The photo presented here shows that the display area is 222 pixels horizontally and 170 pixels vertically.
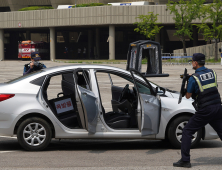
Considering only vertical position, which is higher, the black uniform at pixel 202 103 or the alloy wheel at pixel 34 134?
the black uniform at pixel 202 103

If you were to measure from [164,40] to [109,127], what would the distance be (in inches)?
2126

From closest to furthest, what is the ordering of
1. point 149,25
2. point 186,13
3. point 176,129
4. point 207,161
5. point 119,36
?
point 207,161, point 176,129, point 186,13, point 149,25, point 119,36

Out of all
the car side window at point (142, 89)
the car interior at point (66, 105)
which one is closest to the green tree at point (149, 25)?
the car interior at point (66, 105)

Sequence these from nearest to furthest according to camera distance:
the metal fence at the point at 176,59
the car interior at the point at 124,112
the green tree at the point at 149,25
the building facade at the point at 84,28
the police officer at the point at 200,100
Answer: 1. the police officer at the point at 200,100
2. the car interior at the point at 124,112
3. the metal fence at the point at 176,59
4. the green tree at the point at 149,25
5. the building facade at the point at 84,28

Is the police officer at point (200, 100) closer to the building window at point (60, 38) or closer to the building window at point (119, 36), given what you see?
the building window at point (119, 36)

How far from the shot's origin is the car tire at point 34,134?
6641 millimetres

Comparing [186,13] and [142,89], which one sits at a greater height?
[186,13]

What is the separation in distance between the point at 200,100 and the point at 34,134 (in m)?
2.81

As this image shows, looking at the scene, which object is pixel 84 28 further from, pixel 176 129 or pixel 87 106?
pixel 87 106

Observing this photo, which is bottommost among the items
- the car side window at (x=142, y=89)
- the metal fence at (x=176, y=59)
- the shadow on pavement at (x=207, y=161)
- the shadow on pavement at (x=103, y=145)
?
the metal fence at (x=176, y=59)

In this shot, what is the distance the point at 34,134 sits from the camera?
6680mm

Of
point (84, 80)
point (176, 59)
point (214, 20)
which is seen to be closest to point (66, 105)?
point (84, 80)

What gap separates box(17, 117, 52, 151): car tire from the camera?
664 centimetres

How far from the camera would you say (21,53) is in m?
57.2
